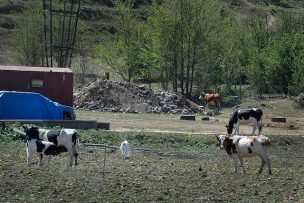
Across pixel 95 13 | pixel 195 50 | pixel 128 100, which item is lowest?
pixel 128 100

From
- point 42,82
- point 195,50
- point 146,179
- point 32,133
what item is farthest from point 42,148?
point 195,50

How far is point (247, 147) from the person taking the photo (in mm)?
22203

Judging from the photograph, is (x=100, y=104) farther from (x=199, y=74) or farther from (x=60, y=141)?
(x=60, y=141)

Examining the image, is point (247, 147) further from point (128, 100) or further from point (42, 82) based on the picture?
point (128, 100)

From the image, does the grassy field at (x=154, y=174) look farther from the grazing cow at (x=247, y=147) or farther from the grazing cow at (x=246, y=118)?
the grazing cow at (x=246, y=118)

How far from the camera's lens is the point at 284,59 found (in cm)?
6550

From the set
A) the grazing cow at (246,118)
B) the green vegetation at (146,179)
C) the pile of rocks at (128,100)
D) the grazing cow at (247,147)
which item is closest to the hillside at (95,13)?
the pile of rocks at (128,100)

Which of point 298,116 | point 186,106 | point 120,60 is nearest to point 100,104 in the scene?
point 186,106

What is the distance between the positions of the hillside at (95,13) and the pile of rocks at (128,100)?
1683 inches

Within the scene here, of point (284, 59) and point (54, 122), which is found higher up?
point (284, 59)

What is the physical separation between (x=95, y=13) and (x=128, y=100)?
81709mm

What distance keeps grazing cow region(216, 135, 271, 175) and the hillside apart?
75.8 metres

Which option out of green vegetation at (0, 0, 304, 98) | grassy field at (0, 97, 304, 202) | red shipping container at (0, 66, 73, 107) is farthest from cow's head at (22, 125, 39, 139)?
green vegetation at (0, 0, 304, 98)

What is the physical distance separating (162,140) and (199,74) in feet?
115
